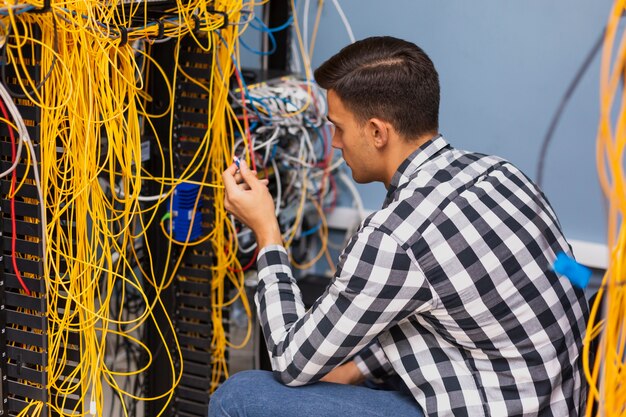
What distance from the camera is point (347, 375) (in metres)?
1.74

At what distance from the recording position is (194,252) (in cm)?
199

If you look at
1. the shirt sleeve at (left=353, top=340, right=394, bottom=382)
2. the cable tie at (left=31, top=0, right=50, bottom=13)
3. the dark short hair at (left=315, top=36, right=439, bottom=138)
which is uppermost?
the cable tie at (left=31, top=0, right=50, bottom=13)

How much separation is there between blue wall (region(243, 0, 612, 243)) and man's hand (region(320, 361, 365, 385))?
3.62 feet

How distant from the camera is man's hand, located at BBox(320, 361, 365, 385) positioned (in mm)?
1742

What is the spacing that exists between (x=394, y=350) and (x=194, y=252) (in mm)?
698

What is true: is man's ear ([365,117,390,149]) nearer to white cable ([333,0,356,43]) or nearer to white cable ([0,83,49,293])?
white cable ([0,83,49,293])

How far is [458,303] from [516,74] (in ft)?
4.60

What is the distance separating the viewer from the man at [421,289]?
1.36 m

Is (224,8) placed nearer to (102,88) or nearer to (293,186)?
(102,88)

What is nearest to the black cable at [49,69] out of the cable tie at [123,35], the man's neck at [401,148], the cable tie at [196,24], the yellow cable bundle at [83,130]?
the yellow cable bundle at [83,130]

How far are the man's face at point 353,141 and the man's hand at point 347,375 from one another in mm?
441

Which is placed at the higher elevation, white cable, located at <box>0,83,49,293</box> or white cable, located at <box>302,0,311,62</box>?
white cable, located at <box>302,0,311,62</box>

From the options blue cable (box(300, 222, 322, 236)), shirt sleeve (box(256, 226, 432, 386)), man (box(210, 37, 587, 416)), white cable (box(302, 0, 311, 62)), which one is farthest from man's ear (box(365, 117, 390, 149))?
white cable (box(302, 0, 311, 62))

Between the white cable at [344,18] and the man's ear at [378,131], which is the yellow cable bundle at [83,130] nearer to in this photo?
the man's ear at [378,131]
